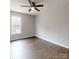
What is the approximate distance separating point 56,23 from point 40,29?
240cm

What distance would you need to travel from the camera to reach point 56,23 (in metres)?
5.48

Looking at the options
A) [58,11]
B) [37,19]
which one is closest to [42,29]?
[37,19]

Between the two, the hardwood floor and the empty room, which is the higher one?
the empty room

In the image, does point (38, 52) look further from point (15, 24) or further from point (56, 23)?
point (15, 24)

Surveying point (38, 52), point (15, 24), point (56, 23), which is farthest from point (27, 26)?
point (38, 52)

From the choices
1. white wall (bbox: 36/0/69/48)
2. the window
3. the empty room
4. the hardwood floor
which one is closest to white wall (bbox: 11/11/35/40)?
the empty room

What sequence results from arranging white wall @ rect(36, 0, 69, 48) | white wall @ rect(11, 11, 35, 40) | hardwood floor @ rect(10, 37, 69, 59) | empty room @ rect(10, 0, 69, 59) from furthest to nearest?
white wall @ rect(11, 11, 35, 40) < white wall @ rect(36, 0, 69, 48) < empty room @ rect(10, 0, 69, 59) < hardwood floor @ rect(10, 37, 69, 59)

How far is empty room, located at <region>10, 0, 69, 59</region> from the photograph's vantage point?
156 inches

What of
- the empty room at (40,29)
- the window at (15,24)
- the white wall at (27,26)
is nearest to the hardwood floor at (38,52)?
the empty room at (40,29)

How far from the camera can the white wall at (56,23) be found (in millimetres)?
4711

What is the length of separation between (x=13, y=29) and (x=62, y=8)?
4236mm

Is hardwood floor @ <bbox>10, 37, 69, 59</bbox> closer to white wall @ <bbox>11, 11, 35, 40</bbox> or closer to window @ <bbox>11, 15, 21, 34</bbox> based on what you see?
window @ <bbox>11, 15, 21, 34</bbox>
